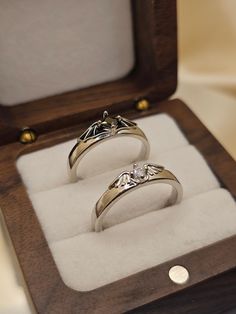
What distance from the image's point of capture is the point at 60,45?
26.5 inches

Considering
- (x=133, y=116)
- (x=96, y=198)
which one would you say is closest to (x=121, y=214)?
(x=96, y=198)

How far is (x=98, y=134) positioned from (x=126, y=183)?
8cm

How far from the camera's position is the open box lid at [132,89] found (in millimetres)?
645

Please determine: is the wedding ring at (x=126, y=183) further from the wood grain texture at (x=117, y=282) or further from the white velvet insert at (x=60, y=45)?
the white velvet insert at (x=60, y=45)

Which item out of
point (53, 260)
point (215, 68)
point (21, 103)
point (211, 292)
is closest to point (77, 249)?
point (53, 260)

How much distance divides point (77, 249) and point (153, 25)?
28 centimetres

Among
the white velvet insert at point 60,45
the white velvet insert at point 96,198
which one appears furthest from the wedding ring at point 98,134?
the white velvet insert at point 60,45

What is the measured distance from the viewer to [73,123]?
0.68 meters

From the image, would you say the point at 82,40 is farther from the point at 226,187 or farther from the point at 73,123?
the point at 226,187

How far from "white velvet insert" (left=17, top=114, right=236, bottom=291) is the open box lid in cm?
4

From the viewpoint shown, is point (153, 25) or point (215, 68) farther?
point (215, 68)

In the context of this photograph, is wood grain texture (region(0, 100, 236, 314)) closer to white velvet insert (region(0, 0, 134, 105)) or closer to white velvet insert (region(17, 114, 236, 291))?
white velvet insert (region(17, 114, 236, 291))

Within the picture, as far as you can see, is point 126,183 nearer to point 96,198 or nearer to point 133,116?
point 96,198

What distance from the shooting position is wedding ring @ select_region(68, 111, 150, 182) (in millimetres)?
576
